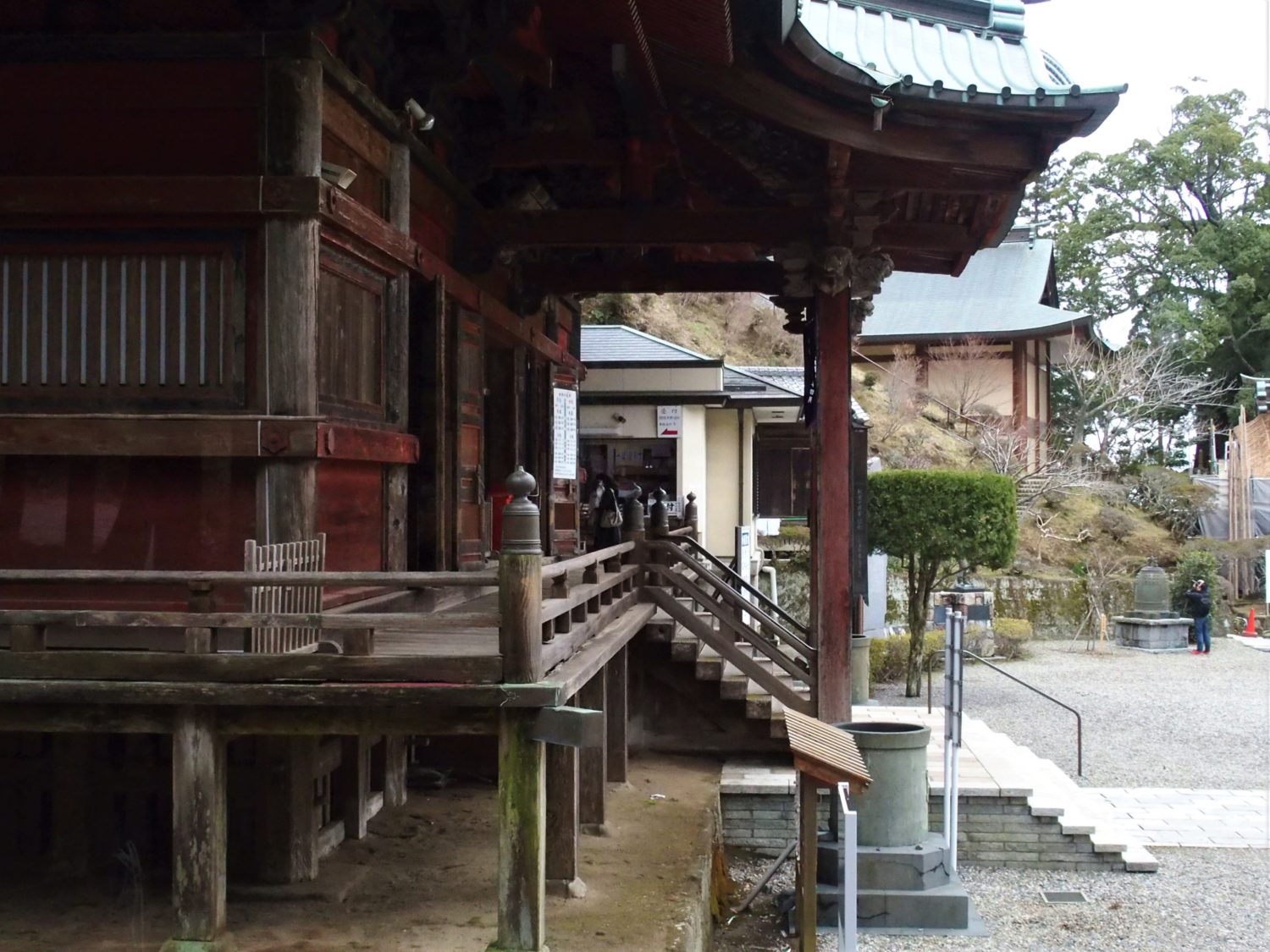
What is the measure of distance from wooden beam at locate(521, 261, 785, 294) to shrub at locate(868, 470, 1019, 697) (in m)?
8.04

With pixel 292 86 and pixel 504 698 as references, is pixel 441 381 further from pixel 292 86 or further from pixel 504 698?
pixel 504 698

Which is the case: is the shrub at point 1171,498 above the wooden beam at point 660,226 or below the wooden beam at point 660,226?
below

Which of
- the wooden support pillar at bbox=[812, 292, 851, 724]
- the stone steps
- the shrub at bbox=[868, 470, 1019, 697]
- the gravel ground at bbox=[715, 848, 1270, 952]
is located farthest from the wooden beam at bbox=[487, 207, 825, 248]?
the shrub at bbox=[868, 470, 1019, 697]

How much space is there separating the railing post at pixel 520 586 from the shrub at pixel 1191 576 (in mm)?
25600

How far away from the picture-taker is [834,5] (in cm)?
806

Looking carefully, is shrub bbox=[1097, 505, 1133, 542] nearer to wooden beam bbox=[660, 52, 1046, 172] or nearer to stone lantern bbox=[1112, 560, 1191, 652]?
stone lantern bbox=[1112, 560, 1191, 652]

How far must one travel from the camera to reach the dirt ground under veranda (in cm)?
523

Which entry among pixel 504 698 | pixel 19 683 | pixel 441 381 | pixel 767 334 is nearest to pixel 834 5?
pixel 441 381

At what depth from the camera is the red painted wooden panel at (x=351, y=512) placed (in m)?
5.69

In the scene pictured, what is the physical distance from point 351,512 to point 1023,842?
24.3 feet

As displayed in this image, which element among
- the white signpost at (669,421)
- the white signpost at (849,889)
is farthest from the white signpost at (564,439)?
the white signpost at (669,421)

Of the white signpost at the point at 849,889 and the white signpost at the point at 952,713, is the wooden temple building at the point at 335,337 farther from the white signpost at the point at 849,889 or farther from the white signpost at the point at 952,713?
the white signpost at the point at 849,889

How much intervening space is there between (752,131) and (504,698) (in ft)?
15.6

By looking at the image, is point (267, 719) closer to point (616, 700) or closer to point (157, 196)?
point (157, 196)
